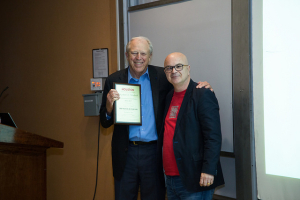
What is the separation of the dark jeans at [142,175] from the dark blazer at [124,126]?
0.05 meters

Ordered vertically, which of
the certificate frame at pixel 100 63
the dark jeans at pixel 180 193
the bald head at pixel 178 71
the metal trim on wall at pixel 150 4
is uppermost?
the metal trim on wall at pixel 150 4

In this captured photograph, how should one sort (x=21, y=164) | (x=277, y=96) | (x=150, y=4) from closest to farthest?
1. (x=21, y=164)
2. (x=277, y=96)
3. (x=150, y=4)

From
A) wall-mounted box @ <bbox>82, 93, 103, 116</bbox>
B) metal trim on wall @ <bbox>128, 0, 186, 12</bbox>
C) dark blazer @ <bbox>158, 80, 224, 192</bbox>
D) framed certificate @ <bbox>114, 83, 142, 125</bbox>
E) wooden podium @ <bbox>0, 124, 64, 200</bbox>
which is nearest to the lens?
wooden podium @ <bbox>0, 124, 64, 200</bbox>

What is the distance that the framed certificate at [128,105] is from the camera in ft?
6.24

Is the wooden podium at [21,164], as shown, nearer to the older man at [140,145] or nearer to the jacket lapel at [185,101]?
the older man at [140,145]

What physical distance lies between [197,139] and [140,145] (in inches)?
19.1

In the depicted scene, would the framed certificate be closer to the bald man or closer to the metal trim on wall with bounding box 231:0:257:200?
the bald man

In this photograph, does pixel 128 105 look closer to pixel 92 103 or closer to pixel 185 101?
pixel 185 101

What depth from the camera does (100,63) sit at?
116 inches

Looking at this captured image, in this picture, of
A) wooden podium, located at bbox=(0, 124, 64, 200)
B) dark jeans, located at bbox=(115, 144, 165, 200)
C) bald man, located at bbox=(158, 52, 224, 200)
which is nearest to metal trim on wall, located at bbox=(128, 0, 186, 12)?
bald man, located at bbox=(158, 52, 224, 200)

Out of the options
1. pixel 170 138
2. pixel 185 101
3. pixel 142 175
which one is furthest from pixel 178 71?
pixel 142 175

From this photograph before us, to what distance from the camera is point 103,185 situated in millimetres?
2951

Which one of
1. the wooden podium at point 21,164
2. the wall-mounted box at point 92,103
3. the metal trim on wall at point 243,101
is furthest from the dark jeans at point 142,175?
the wall-mounted box at point 92,103

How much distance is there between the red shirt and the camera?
1.70 metres
